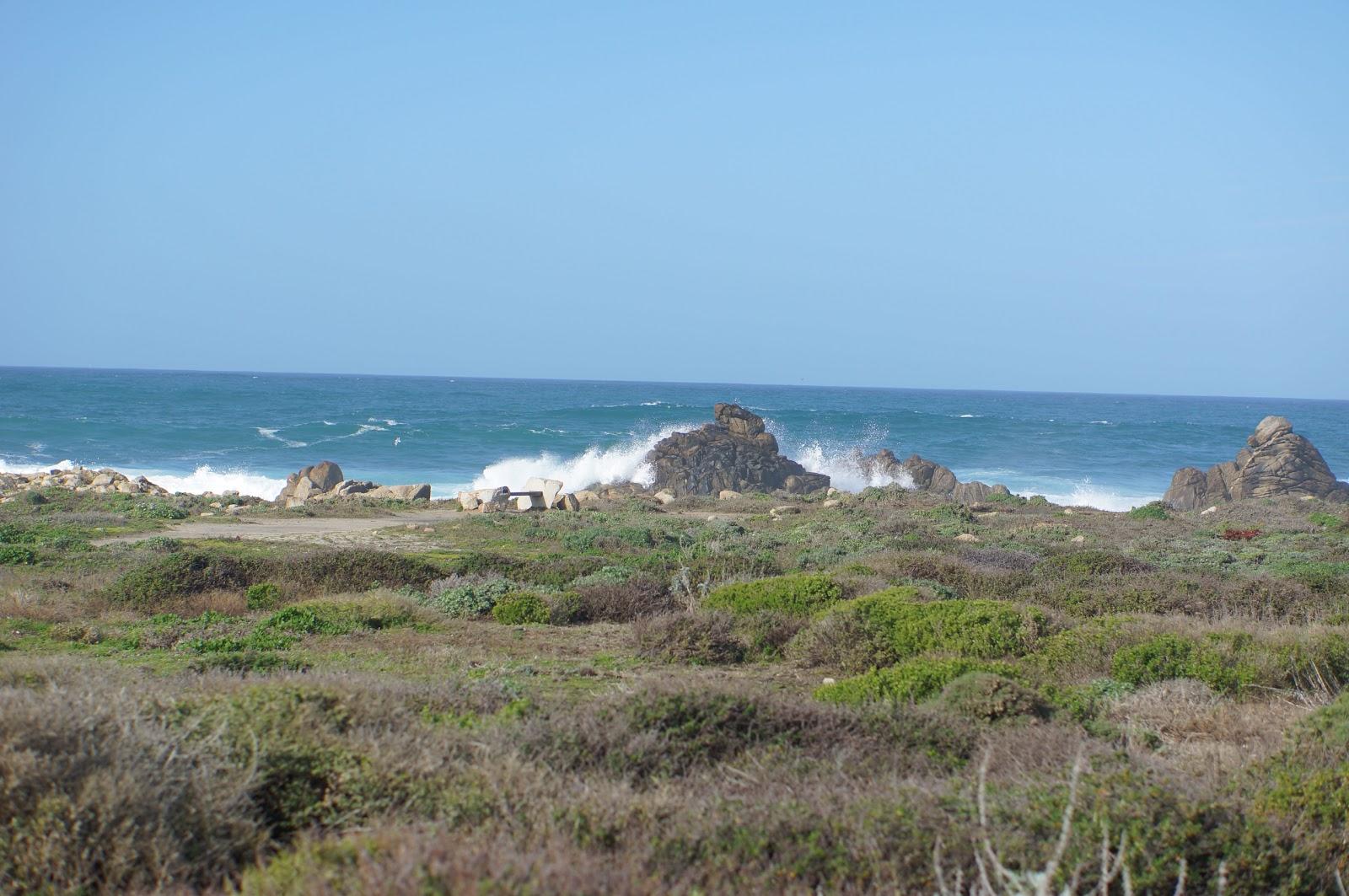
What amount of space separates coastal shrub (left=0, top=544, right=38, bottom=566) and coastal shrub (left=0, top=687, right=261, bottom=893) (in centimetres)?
1230

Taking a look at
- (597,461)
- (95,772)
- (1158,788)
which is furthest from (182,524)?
(597,461)

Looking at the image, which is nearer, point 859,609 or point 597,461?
point 859,609

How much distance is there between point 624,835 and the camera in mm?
3951

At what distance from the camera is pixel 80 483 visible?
34.5 meters

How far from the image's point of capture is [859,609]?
10.2 metres

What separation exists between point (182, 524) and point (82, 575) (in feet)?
29.8

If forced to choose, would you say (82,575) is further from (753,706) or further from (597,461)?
(597,461)

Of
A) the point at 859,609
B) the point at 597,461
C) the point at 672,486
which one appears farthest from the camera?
the point at 597,461

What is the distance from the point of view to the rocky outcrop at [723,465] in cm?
3916

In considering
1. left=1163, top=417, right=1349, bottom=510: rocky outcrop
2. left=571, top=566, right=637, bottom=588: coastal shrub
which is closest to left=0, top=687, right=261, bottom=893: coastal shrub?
left=571, top=566, right=637, bottom=588: coastal shrub

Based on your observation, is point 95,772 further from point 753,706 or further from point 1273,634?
point 1273,634

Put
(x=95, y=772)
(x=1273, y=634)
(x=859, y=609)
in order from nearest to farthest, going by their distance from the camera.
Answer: (x=95, y=772) → (x=1273, y=634) → (x=859, y=609)

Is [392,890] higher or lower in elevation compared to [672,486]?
higher

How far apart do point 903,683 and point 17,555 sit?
43.4 feet
